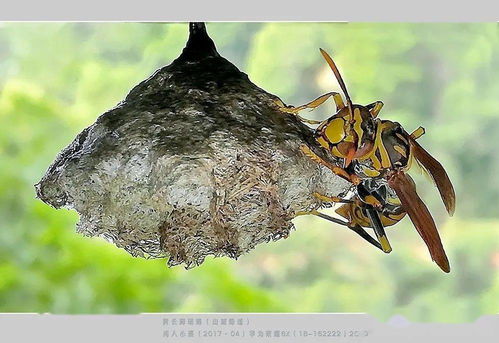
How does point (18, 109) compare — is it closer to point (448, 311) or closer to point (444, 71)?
point (444, 71)

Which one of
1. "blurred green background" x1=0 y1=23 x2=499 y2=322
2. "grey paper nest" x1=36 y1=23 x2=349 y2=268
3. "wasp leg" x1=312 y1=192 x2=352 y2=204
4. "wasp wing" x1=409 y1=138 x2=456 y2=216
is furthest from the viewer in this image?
"blurred green background" x1=0 y1=23 x2=499 y2=322

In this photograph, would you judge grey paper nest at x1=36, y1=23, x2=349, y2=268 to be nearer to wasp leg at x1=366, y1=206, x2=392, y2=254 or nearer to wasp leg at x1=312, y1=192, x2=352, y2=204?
wasp leg at x1=312, y1=192, x2=352, y2=204

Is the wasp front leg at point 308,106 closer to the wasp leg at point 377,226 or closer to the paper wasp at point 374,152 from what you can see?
the paper wasp at point 374,152

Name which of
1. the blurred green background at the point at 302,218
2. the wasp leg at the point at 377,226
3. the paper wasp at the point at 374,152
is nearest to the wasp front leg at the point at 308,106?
the paper wasp at the point at 374,152

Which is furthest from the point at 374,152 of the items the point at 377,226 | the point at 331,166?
the point at 377,226

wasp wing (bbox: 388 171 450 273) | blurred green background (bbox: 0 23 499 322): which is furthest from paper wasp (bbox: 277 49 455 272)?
blurred green background (bbox: 0 23 499 322)
